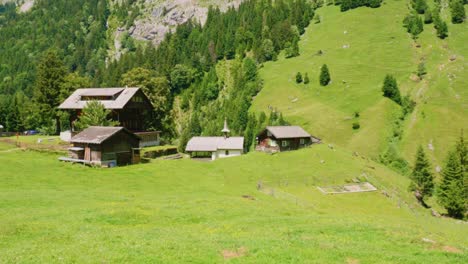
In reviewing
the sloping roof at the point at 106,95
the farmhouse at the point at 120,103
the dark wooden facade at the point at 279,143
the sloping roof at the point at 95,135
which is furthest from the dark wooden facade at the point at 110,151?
the dark wooden facade at the point at 279,143

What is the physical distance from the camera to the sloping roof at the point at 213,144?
90938 mm

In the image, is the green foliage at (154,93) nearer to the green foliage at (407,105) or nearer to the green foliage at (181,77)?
the green foliage at (407,105)

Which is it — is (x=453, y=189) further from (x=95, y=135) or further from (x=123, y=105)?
(x=123, y=105)

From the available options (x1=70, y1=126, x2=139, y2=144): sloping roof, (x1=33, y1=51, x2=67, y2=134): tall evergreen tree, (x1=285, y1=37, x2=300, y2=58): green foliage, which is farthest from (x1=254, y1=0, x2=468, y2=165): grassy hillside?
(x1=70, y1=126, x2=139, y2=144): sloping roof

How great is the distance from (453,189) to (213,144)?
4868cm

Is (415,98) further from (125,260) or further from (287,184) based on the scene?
(125,260)

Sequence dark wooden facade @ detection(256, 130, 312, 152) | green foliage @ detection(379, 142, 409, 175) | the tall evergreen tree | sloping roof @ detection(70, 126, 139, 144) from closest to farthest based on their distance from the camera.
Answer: sloping roof @ detection(70, 126, 139, 144)
dark wooden facade @ detection(256, 130, 312, 152)
the tall evergreen tree
green foliage @ detection(379, 142, 409, 175)

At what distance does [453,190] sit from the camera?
68000mm

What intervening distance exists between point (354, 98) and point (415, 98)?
62.1ft

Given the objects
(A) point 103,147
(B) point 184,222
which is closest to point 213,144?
(A) point 103,147

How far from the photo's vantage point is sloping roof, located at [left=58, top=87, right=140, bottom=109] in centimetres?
8438

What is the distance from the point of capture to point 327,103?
432 feet

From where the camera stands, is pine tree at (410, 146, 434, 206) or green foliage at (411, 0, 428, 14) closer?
pine tree at (410, 146, 434, 206)

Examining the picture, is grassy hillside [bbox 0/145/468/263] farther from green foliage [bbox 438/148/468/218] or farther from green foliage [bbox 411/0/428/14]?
green foliage [bbox 411/0/428/14]
